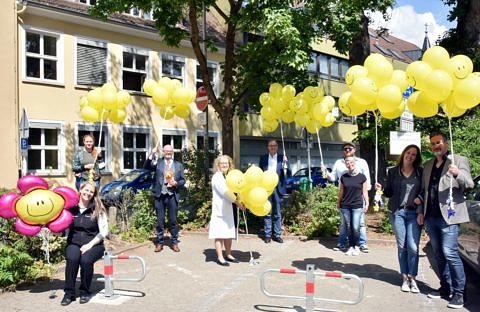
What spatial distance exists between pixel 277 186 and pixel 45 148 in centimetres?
1282

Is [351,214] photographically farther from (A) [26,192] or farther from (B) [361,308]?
(A) [26,192]

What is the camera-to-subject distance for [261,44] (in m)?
13.1

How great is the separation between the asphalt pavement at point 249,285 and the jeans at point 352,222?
0.32m

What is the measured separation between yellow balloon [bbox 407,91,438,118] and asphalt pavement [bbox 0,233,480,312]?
7.37ft

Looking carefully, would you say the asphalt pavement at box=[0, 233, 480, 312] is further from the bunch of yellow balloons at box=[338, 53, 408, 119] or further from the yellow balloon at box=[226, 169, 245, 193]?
the bunch of yellow balloons at box=[338, 53, 408, 119]

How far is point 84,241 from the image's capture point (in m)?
6.51

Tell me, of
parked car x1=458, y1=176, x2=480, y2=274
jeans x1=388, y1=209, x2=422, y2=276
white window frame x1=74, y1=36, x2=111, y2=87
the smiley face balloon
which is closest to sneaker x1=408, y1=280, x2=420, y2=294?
jeans x1=388, y1=209, x2=422, y2=276

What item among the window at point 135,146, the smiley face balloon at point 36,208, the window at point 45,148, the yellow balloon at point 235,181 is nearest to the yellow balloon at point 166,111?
the yellow balloon at point 235,181

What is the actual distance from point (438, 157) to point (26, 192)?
4.98 m

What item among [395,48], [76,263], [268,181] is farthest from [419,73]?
[395,48]

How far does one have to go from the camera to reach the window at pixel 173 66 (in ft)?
80.8

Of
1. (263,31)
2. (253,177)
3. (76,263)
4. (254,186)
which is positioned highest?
(263,31)

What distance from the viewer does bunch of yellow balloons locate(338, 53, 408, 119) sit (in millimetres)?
6797

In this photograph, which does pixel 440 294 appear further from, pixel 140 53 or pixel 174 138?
pixel 174 138
